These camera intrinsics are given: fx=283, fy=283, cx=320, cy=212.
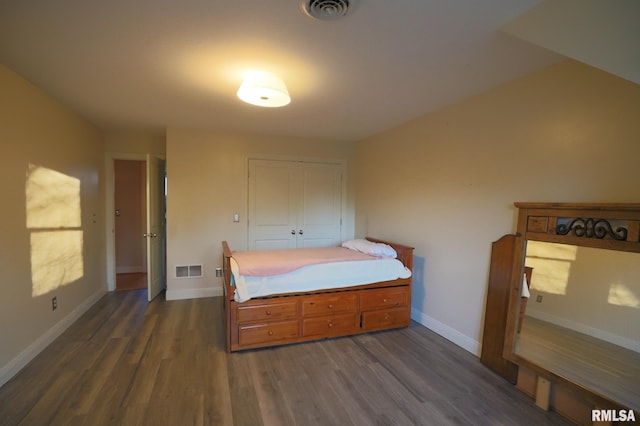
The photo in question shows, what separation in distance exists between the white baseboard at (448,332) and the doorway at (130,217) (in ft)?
16.4

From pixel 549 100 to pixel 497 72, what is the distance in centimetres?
43

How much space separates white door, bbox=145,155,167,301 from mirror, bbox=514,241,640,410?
13.8 ft

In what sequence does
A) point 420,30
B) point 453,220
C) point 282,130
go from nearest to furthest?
point 420,30 < point 453,220 < point 282,130

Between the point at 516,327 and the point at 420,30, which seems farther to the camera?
the point at 516,327

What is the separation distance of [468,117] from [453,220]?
1018mm

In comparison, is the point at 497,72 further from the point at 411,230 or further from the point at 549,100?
the point at 411,230

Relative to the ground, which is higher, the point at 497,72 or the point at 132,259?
the point at 497,72

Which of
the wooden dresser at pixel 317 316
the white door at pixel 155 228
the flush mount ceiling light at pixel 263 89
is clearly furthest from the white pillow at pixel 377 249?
the white door at pixel 155 228

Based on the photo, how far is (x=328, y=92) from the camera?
2637mm

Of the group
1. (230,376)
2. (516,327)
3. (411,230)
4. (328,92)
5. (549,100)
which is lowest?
(230,376)

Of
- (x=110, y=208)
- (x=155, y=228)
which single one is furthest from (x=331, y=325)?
(x=110, y=208)

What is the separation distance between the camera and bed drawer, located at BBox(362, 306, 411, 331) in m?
3.08

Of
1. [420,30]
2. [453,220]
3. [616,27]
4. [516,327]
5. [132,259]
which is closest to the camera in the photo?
[616,27]

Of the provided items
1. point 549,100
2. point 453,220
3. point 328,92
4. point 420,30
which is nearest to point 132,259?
point 328,92
